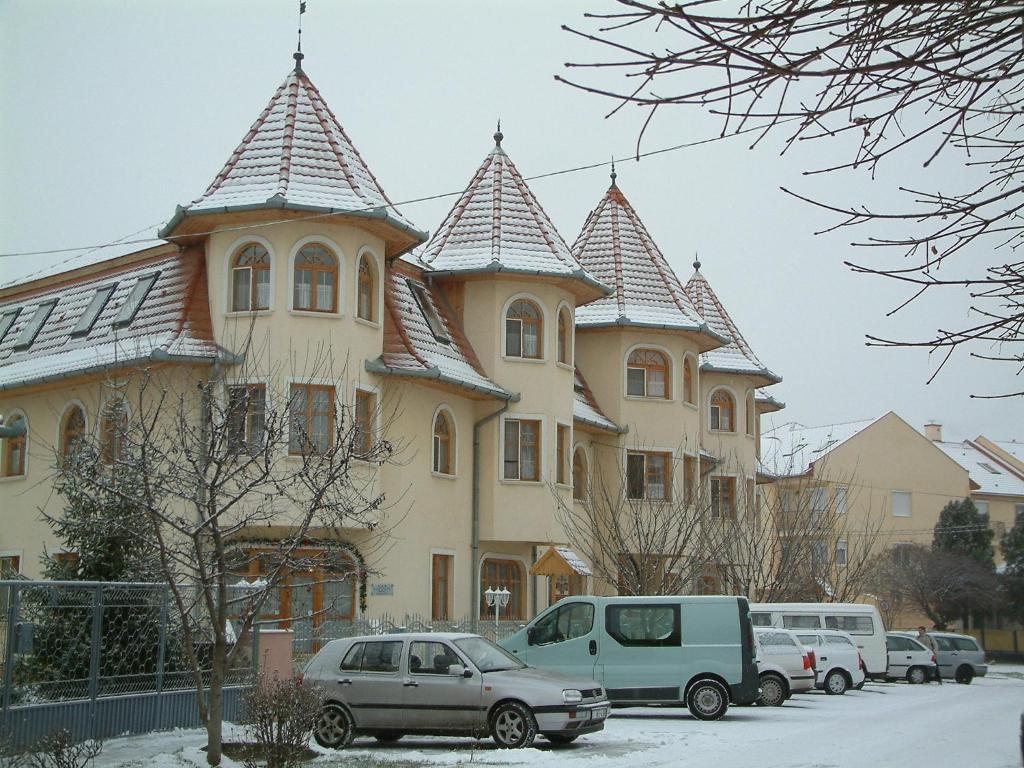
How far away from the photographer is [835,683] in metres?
30.8

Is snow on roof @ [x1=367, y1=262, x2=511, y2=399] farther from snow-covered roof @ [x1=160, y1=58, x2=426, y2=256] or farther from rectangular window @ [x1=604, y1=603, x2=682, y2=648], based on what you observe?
rectangular window @ [x1=604, y1=603, x2=682, y2=648]

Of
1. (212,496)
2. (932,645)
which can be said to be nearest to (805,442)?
(932,645)

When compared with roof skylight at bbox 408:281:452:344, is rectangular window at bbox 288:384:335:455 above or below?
below

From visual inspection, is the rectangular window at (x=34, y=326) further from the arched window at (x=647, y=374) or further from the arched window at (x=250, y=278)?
the arched window at (x=647, y=374)

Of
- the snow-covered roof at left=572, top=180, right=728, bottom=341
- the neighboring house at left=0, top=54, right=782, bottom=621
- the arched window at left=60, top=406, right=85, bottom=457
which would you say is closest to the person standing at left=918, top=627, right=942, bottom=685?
the neighboring house at left=0, top=54, right=782, bottom=621

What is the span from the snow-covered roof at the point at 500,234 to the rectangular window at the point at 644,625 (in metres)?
10.9

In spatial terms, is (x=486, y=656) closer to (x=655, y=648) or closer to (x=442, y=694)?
(x=442, y=694)

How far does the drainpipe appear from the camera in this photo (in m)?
30.0

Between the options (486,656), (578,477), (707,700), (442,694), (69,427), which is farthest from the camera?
(578,477)

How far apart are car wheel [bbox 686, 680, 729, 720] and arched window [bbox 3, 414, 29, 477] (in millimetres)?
15468

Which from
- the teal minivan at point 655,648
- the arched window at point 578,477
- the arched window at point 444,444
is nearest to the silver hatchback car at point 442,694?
the teal minivan at point 655,648

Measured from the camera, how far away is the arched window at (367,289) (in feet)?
88.4

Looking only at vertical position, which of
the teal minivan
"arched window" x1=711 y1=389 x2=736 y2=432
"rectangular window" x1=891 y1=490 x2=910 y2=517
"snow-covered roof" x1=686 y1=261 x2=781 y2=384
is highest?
"snow-covered roof" x1=686 y1=261 x2=781 y2=384

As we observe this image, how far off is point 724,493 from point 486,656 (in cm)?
2470
